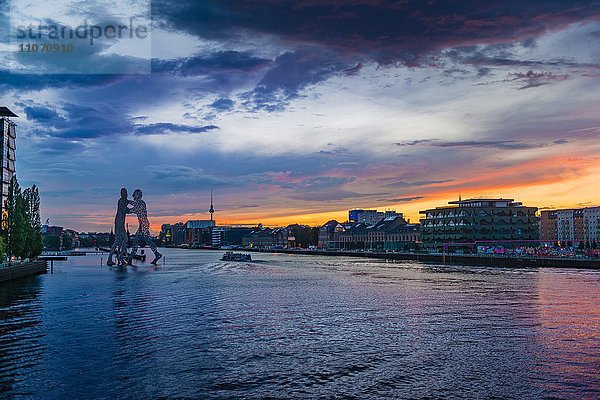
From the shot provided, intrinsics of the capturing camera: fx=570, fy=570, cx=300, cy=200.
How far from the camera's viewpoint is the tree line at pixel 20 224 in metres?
95.9

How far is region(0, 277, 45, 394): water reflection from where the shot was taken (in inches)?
981

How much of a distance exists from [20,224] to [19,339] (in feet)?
231

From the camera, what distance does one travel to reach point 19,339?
33.5m

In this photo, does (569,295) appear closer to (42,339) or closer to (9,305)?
(42,339)

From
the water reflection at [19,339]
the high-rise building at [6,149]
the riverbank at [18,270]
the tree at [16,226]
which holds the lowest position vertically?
the water reflection at [19,339]

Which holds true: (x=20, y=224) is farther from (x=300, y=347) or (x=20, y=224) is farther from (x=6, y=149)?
(x=300, y=347)

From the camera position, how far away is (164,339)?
33.9 m

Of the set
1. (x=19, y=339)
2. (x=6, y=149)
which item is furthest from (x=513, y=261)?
(x=19, y=339)

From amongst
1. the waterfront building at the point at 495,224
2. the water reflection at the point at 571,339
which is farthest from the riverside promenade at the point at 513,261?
the water reflection at the point at 571,339

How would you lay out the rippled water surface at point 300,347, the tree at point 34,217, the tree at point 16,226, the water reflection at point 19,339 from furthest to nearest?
the tree at point 34,217 < the tree at point 16,226 < the water reflection at point 19,339 < the rippled water surface at point 300,347

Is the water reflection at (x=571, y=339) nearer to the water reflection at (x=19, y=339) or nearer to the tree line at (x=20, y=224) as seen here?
the water reflection at (x=19, y=339)

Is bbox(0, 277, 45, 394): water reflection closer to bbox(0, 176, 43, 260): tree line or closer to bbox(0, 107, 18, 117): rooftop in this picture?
bbox(0, 176, 43, 260): tree line

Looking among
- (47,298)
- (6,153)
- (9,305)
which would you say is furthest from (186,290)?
(6,153)

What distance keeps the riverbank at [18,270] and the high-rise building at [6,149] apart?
52.5ft
